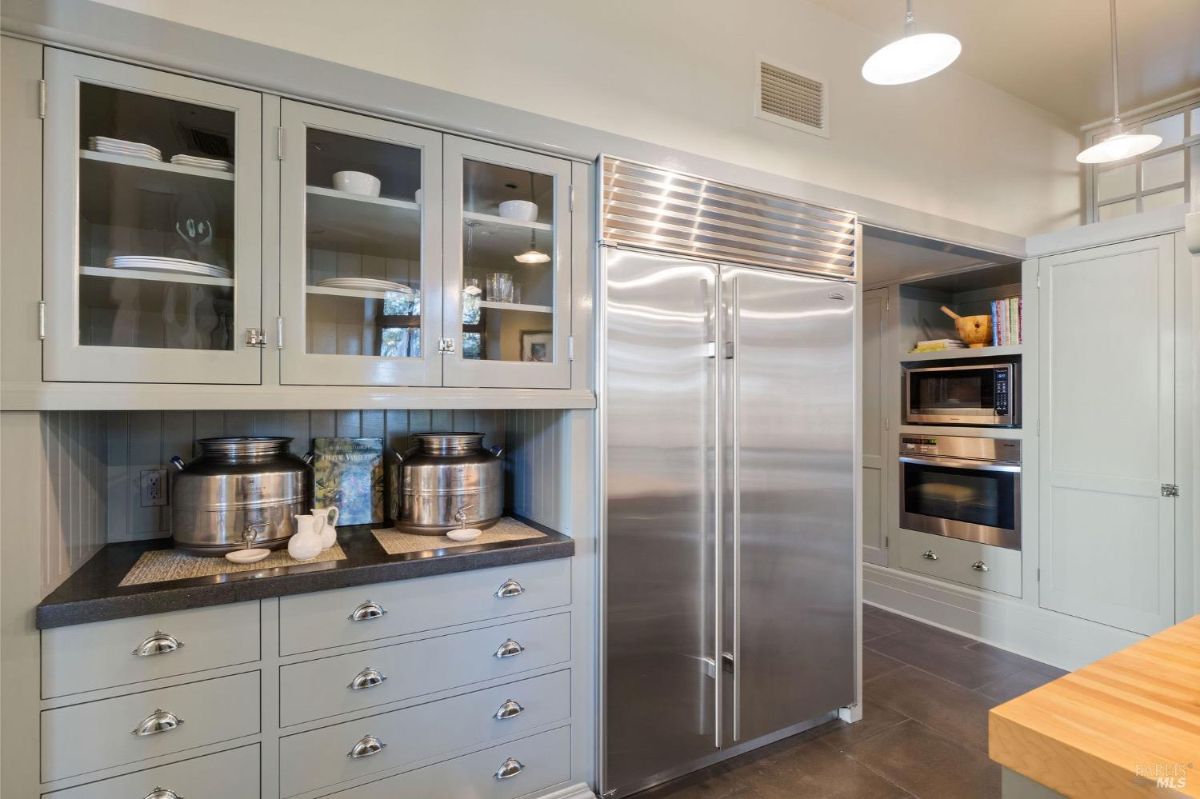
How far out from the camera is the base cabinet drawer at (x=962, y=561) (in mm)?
3371

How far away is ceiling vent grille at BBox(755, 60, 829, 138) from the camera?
2482 mm

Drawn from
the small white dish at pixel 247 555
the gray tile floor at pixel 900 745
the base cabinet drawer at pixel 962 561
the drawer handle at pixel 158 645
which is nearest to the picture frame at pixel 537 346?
the small white dish at pixel 247 555

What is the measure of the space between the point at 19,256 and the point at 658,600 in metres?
1.97

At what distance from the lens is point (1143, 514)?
2.86 meters

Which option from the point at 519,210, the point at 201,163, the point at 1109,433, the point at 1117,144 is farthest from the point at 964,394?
the point at 201,163

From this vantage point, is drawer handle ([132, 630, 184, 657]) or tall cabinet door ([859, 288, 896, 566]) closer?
drawer handle ([132, 630, 184, 657])

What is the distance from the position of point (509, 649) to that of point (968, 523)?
310cm

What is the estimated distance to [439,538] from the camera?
6.27 ft

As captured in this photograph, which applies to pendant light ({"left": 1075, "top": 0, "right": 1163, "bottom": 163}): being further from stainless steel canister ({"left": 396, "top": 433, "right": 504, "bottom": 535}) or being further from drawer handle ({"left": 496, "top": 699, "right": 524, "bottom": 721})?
drawer handle ({"left": 496, "top": 699, "right": 524, "bottom": 721})

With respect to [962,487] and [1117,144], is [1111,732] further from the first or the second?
[962,487]

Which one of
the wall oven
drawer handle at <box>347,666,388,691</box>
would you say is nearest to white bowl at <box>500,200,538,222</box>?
drawer handle at <box>347,666,388,691</box>

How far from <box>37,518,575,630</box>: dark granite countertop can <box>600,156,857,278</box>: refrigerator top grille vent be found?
3.57ft

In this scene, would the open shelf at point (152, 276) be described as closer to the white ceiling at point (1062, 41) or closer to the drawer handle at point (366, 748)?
the drawer handle at point (366, 748)

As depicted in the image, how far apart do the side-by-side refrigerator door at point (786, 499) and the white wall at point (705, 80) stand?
0.69 metres
